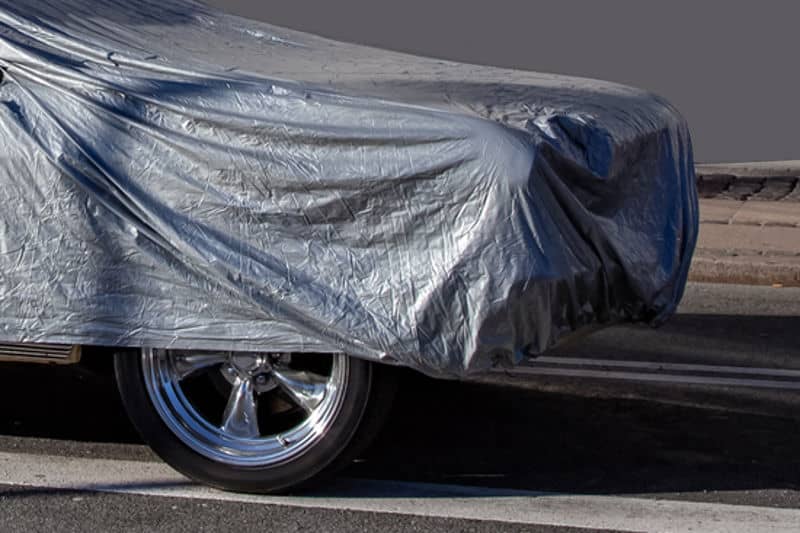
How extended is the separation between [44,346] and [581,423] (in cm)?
221

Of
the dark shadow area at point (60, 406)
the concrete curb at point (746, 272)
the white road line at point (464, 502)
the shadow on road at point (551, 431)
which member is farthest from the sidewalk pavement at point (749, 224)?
the white road line at point (464, 502)

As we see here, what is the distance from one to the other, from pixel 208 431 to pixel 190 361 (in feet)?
0.79

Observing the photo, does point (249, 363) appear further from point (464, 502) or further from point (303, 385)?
point (464, 502)

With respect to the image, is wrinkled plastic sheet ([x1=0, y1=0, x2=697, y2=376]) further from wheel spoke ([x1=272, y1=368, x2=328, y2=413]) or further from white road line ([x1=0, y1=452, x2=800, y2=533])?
white road line ([x1=0, y1=452, x2=800, y2=533])

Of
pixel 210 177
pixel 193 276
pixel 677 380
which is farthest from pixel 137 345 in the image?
pixel 677 380

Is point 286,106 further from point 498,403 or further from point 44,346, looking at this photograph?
point 498,403

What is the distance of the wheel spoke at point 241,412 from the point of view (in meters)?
5.04

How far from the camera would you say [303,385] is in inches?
196

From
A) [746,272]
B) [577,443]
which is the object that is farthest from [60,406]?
[746,272]

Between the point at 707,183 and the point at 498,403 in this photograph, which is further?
the point at 707,183

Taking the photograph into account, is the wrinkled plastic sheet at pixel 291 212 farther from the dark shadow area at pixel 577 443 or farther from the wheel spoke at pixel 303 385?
the dark shadow area at pixel 577 443

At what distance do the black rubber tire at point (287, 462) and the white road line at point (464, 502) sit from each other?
66 millimetres

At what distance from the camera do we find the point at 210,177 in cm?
484

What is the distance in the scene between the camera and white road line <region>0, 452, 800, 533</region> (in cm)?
485
